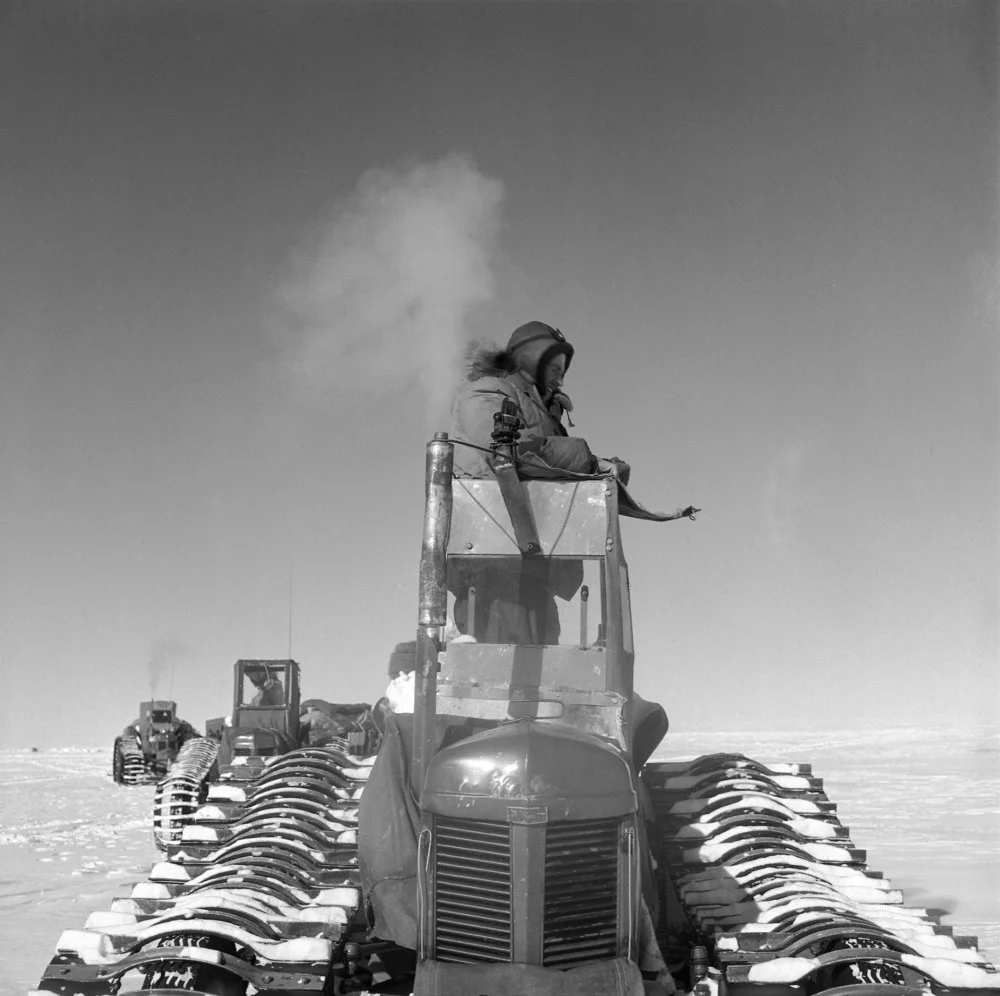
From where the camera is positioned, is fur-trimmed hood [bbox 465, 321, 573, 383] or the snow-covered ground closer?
fur-trimmed hood [bbox 465, 321, 573, 383]

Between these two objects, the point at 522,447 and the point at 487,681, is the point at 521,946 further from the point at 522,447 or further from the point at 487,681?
the point at 522,447

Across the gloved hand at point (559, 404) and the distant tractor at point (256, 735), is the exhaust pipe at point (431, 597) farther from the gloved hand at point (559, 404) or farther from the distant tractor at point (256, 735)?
the distant tractor at point (256, 735)

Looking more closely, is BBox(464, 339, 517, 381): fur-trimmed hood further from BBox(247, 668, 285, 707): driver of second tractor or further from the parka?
BBox(247, 668, 285, 707): driver of second tractor

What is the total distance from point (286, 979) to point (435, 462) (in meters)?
2.26

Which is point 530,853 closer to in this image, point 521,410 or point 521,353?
point 521,410

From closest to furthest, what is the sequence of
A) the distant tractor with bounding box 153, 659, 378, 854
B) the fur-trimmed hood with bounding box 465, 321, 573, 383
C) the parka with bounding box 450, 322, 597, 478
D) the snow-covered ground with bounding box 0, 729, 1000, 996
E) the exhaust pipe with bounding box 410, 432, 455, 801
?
1. the exhaust pipe with bounding box 410, 432, 455, 801
2. the parka with bounding box 450, 322, 597, 478
3. the fur-trimmed hood with bounding box 465, 321, 573, 383
4. the snow-covered ground with bounding box 0, 729, 1000, 996
5. the distant tractor with bounding box 153, 659, 378, 854

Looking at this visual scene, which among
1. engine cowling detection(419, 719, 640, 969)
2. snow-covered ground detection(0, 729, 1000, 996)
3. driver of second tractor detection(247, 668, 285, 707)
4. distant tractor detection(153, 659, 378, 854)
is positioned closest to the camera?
engine cowling detection(419, 719, 640, 969)

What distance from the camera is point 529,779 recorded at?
14.6 ft

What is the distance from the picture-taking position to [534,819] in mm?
4426

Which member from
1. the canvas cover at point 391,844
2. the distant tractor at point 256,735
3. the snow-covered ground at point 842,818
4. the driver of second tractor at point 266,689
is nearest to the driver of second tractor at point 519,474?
the canvas cover at point 391,844

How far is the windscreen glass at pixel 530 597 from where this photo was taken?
575 centimetres

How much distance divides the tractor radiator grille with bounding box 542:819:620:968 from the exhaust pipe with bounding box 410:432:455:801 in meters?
0.68

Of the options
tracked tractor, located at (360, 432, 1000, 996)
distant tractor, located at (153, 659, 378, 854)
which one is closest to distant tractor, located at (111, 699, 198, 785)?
distant tractor, located at (153, 659, 378, 854)

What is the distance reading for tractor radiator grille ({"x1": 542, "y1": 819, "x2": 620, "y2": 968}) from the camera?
14.6 feet
